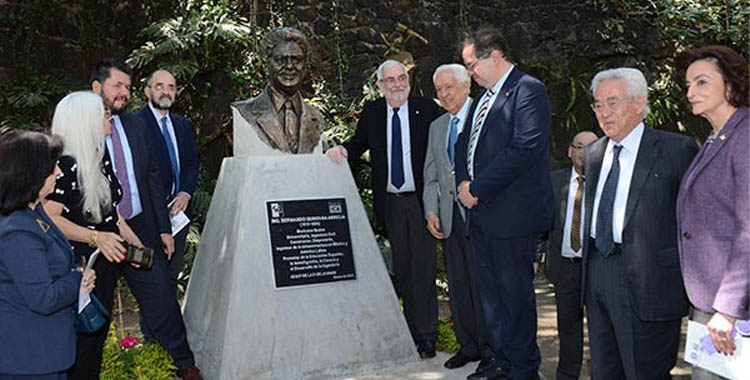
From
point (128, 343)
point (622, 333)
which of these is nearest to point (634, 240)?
point (622, 333)

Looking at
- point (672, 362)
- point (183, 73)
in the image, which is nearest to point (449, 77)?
point (672, 362)

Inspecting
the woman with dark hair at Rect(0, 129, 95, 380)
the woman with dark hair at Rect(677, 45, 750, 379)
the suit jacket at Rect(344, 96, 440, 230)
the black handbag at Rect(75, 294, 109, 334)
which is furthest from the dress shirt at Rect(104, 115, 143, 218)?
the woman with dark hair at Rect(677, 45, 750, 379)

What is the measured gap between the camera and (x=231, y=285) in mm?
4062

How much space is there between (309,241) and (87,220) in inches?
51.9

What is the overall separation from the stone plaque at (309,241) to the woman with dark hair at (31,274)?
5.05ft

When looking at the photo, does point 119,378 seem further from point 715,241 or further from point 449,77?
point 715,241

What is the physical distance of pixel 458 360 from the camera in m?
4.36

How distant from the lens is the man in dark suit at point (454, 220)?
4.33 m

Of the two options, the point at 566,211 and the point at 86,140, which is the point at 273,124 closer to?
the point at 86,140

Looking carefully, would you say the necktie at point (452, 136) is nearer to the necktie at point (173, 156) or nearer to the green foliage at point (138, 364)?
the necktie at point (173, 156)

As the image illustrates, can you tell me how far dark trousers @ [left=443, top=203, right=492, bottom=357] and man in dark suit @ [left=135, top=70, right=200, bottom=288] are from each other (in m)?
1.78

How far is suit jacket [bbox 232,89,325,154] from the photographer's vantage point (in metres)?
4.37

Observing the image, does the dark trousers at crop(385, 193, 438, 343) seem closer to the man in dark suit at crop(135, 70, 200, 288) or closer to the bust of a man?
the bust of a man

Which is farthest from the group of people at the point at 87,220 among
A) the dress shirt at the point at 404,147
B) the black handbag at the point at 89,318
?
the dress shirt at the point at 404,147
